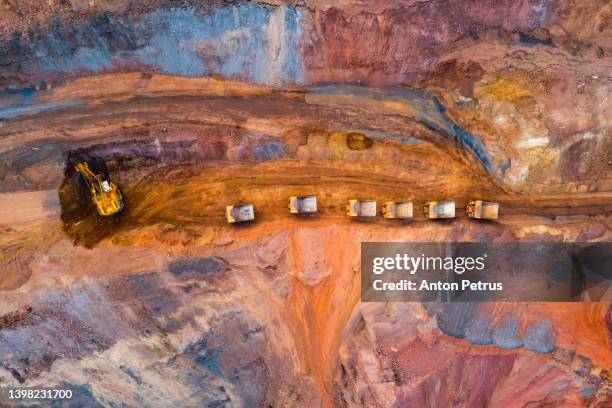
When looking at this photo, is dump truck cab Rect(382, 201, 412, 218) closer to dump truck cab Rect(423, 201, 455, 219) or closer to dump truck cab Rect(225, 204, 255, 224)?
dump truck cab Rect(423, 201, 455, 219)

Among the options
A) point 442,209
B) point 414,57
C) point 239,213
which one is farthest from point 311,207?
point 414,57

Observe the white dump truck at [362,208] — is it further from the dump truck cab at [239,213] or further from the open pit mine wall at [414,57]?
the open pit mine wall at [414,57]

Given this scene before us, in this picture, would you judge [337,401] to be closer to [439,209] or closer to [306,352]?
[306,352]

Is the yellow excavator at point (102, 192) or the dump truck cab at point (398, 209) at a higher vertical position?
the yellow excavator at point (102, 192)

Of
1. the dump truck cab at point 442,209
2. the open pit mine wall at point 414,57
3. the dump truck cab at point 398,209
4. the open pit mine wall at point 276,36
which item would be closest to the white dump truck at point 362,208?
the dump truck cab at point 398,209

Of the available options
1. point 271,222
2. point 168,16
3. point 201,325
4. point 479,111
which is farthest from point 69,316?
point 479,111

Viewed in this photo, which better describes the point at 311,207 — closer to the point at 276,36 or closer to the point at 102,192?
the point at 276,36
